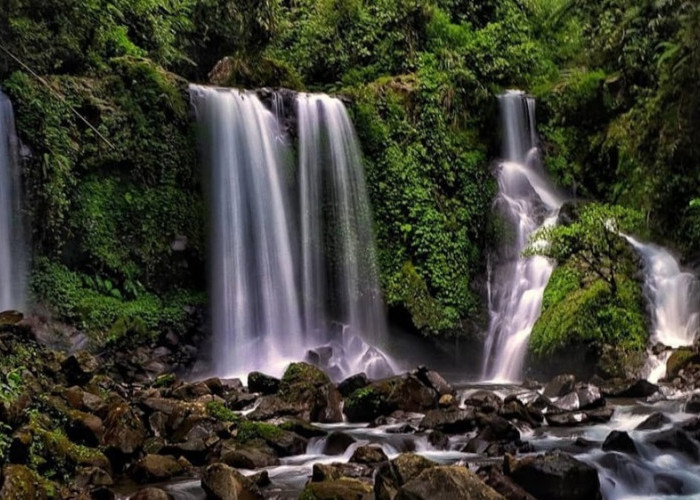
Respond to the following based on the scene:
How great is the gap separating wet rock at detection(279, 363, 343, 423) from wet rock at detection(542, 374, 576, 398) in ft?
11.1

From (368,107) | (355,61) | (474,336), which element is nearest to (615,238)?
(474,336)

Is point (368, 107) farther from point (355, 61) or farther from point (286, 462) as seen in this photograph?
point (286, 462)

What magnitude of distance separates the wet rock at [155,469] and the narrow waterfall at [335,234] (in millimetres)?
7846

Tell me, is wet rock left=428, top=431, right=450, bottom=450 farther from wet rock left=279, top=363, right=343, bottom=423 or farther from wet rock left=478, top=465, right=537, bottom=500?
wet rock left=279, top=363, right=343, bottom=423

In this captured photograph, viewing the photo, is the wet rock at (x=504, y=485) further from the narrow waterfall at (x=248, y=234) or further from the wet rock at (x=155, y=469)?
the narrow waterfall at (x=248, y=234)

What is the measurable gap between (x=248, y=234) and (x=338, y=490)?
968 centimetres

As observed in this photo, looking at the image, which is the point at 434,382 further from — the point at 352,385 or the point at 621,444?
the point at 621,444

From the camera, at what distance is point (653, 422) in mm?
8414

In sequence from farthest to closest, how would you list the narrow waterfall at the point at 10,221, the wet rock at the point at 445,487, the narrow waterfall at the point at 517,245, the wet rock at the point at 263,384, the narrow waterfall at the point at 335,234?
the narrow waterfall at the point at 335,234
the narrow waterfall at the point at 517,245
the narrow waterfall at the point at 10,221
the wet rock at the point at 263,384
the wet rock at the point at 445,487

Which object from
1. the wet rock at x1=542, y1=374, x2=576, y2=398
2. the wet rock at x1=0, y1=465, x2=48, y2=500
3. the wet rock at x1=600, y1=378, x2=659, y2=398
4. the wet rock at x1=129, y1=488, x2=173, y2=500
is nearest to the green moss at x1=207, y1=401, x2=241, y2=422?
the wet rock at x1=129, y1=488, x2=173, y2=500

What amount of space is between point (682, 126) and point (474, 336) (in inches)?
244

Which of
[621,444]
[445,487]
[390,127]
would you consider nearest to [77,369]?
[445,487]

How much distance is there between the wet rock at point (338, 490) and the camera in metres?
5.96

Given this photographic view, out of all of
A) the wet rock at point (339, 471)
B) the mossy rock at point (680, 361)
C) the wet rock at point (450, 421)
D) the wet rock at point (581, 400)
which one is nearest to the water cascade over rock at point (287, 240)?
the wet rock at point (450, 421)
